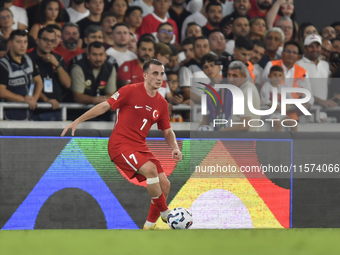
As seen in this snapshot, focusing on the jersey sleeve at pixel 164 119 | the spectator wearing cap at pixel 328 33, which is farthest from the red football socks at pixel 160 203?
the spectator wearing cap at pixel 328 33

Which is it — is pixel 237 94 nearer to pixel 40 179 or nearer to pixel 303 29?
pixel 40 179

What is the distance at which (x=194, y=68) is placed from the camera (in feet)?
25.2

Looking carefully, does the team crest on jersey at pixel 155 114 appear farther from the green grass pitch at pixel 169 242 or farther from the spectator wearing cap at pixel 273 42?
the spectator wearing cap at pixel 273 42

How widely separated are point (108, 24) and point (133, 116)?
3386 millimetres

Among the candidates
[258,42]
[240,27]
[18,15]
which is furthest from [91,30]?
[258,42]

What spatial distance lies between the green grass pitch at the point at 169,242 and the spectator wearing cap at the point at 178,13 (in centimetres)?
542

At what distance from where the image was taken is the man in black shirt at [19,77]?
21.6 ft

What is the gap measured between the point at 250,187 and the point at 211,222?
628 mm

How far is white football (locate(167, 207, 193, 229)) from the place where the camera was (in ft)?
15.4

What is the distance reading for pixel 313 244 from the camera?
11.0 feet

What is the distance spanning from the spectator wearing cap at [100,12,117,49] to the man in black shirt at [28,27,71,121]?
982 millimetres

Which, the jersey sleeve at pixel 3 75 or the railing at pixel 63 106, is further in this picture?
the jersey sleeve at pixel 3 75

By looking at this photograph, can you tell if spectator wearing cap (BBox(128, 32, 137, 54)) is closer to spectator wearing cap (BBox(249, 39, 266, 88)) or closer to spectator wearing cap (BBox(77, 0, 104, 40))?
spectator wearing cap (BBox(77, 0, 104, 40))

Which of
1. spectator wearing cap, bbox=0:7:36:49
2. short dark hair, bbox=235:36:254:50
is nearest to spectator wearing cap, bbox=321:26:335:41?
short dark hair, bbox=235:36:254:50
